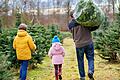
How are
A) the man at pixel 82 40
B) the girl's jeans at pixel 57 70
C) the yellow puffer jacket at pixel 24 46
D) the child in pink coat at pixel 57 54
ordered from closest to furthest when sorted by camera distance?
1. the man at pixel 82 40
2. the yellow puffer jacket at pixel 24 46
3. the girl's jeans at pixel 57 70
4. the child in pink coat at pixel 57 54

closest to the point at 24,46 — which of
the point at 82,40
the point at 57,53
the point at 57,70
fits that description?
the point at 57,53

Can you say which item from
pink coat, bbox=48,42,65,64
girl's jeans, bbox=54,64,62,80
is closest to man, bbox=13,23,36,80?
pink coat, bbox=48,42,65,64

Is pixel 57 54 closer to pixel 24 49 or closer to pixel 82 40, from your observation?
pixel 24 49

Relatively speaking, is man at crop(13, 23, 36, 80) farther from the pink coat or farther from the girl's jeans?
the girl's jeans

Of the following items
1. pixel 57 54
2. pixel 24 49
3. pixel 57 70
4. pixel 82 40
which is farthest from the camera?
pixel 57 54

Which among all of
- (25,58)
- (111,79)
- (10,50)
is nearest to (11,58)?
(10,50)

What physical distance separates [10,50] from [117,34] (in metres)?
4.66

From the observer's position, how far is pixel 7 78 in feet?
23.6

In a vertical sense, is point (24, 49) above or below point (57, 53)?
above

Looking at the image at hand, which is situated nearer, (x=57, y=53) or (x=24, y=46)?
(x=24, y=46)

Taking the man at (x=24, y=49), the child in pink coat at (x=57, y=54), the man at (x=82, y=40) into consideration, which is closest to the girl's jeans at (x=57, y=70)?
the child in pink coat at (x=57, y=54)

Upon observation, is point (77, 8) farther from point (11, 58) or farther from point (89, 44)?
point (11, 58)

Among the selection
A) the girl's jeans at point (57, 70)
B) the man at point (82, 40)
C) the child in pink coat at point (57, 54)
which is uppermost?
the man at point (82, 40)

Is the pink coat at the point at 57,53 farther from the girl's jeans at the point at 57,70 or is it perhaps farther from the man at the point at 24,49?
the man at the point at 24,49
